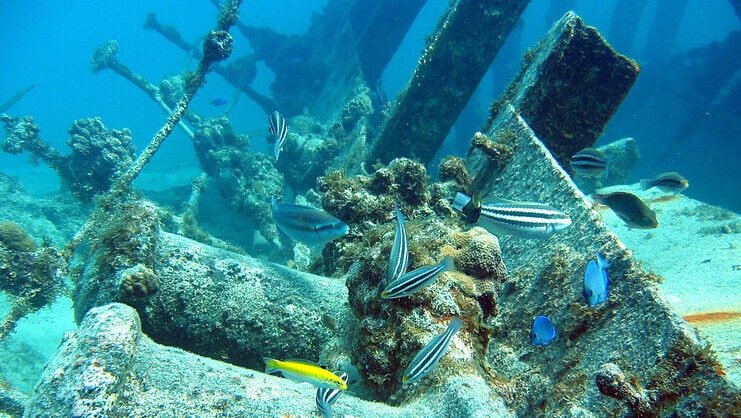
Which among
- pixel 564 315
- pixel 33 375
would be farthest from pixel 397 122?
pixel 33 375

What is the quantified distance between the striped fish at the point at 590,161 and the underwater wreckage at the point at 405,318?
0.47m

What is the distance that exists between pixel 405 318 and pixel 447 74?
6.33 metres

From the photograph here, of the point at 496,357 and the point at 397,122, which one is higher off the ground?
the point at 397,122

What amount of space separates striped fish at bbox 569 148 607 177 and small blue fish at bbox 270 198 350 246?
10.6 feet

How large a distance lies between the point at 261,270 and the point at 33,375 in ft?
22.8

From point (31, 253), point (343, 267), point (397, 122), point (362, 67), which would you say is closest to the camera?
point (343, 267)

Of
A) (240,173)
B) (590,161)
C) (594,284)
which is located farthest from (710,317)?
(240,173)

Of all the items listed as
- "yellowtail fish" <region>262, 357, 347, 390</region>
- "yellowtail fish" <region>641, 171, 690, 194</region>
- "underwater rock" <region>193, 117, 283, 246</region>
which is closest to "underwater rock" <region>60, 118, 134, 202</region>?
"underwater rock" <region>193, 117, 283, 246</region>

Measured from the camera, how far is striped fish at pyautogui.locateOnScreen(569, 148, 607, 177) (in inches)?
174

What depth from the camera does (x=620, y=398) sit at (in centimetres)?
232

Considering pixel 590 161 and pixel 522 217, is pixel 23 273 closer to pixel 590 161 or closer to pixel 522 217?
pixel 522 217

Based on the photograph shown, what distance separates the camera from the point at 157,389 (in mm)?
2131

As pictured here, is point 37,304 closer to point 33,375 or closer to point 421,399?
point 33,375

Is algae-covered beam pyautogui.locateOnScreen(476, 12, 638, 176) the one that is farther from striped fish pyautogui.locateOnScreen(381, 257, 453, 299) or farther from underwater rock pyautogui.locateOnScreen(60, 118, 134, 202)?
underwater rock pyautogui.locateOnScreen(60, 118, 134, 202)
